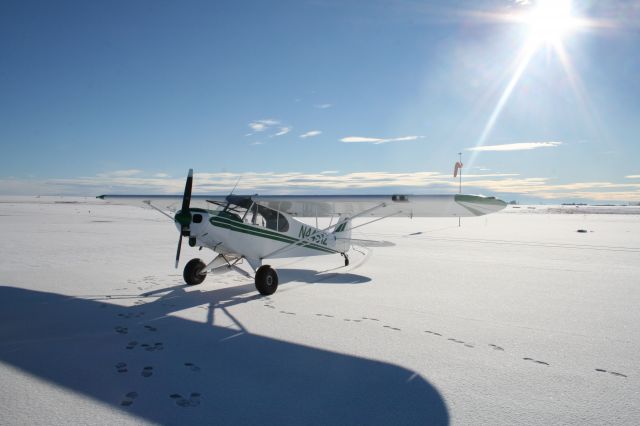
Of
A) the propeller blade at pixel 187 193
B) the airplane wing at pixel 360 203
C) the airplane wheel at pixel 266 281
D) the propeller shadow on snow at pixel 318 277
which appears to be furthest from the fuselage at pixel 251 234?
the airplane wheel at pixel 266 281

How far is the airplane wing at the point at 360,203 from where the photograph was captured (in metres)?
8.62

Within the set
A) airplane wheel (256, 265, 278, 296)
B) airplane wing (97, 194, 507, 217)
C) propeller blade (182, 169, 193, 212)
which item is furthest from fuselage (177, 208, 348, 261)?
airplane wheel (256, 265, 278, 296)

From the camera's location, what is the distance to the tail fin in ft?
42.0

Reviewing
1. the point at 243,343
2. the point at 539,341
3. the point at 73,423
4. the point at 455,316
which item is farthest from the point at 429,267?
the point at 73,423

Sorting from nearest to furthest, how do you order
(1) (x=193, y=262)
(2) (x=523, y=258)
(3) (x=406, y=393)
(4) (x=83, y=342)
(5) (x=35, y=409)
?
(5) (x=35, y=409)
(3) (x=406, y=393)
(4) (x=83, y=342)
(1) (x=193, y=262)
(2) (x=523, y=258)

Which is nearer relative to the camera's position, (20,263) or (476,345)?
(476,345)

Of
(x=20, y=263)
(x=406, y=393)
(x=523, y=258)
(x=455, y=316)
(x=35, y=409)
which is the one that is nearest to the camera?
(x=35, y=409)

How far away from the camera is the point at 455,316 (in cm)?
698

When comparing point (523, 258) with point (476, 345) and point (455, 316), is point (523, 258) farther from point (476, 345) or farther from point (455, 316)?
point (476, 345)

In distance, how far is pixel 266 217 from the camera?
9.90 m

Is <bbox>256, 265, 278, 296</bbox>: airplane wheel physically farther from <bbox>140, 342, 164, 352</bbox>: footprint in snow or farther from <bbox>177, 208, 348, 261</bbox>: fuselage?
<bbox>140, 342, 164, 352</bbox>: footprint in snow

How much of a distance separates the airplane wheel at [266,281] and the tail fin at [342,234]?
13.8 ft

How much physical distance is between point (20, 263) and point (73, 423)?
→ 11.0 metres

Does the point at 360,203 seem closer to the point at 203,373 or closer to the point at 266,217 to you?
the point at 266,217
